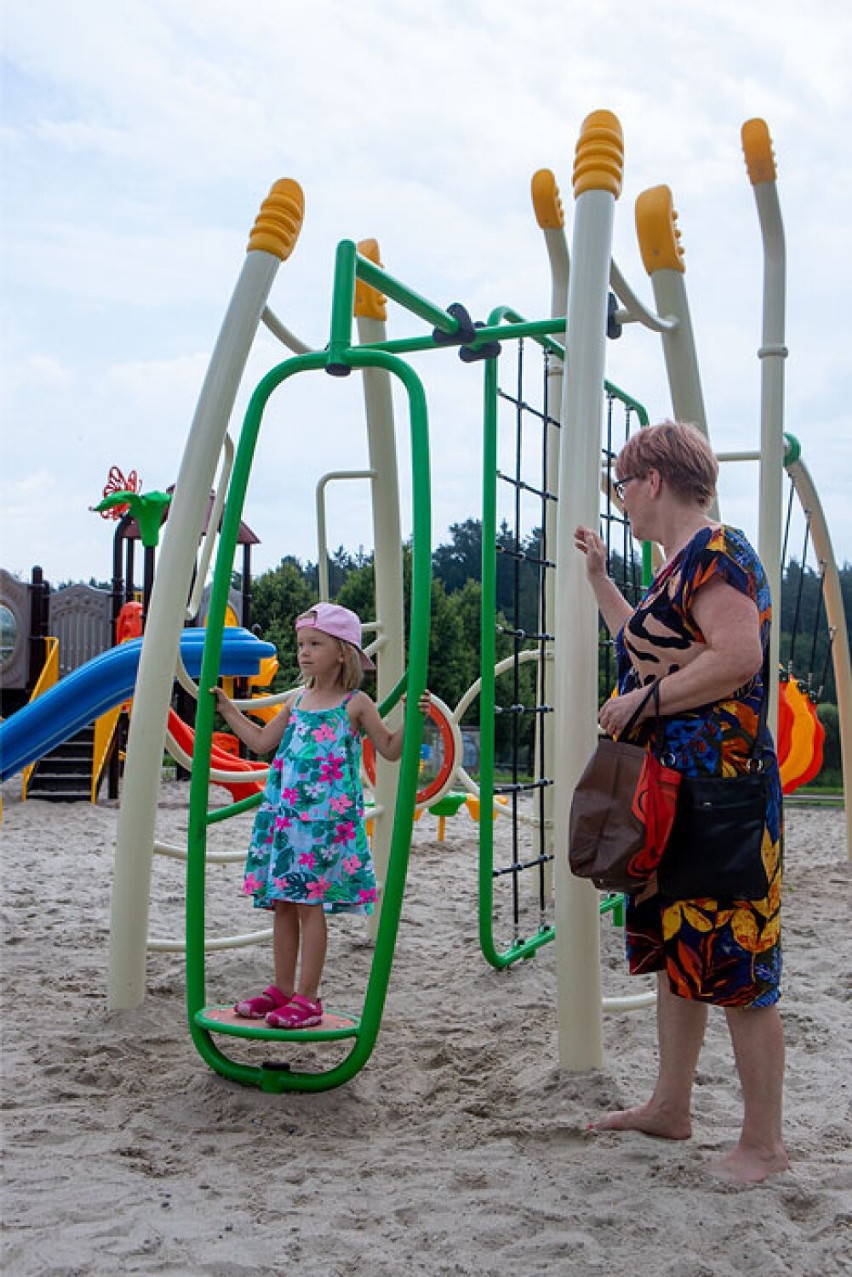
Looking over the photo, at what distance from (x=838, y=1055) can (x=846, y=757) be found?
481cm

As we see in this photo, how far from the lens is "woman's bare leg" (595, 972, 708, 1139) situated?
2.58 meters

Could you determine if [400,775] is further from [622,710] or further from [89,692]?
[89,692]

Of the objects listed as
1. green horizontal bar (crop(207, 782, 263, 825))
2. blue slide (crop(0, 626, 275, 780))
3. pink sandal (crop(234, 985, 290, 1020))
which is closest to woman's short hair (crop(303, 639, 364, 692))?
green horizontal bar (crop(207, 782, 263, 825))

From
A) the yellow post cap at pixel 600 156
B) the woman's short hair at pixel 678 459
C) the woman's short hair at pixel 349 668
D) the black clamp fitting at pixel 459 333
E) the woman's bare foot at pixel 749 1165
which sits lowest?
the woman's bare foot at pixel 749 1165

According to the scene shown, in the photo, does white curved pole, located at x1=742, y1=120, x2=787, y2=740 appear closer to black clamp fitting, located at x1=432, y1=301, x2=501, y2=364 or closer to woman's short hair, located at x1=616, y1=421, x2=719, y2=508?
black clamp fitting, located at x1=432, y1=301, x2=501, y2=364

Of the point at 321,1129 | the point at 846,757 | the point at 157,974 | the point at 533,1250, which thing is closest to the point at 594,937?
the point at 321,1129

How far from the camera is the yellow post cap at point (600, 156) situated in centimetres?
341

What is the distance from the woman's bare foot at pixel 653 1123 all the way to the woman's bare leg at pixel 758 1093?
0.67ft

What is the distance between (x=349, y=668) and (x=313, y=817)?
1.51 feet

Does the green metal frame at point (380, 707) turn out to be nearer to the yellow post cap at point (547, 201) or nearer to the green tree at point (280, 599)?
the yellow post cap at point (547, 201)

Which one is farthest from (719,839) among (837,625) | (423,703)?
(837,625)

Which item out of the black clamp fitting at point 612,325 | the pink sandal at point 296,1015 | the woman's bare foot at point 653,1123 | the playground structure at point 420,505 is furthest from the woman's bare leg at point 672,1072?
the black clamp fitting at point 612,325

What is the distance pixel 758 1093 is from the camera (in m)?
2.42

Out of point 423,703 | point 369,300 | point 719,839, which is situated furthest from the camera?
point 369,300
